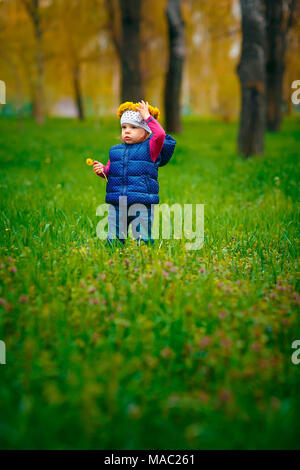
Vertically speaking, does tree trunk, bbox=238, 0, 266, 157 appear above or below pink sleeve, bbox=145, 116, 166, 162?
above

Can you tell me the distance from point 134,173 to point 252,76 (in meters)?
5.52

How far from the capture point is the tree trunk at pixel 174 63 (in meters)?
11.5

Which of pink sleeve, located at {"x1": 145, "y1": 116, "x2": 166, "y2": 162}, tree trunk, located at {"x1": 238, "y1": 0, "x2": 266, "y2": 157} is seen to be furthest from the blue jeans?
tree trunk, located at {"x1": 238, "y1": 0, "x2": 266, "y2": 157}

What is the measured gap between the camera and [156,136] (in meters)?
2.94

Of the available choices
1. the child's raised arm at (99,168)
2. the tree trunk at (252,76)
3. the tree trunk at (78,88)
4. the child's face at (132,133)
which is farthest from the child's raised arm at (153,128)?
the tree trunk at (78,88)

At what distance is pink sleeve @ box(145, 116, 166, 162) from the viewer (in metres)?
2.92

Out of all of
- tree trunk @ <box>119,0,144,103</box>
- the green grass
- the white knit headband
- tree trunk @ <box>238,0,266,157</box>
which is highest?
tree trunk @ <box>119,0,144,103</box>

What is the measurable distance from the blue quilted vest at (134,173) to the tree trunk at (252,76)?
5118mm

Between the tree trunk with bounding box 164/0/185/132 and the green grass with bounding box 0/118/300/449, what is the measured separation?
32.2 ft

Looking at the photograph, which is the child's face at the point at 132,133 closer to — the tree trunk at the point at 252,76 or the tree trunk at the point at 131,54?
the tree trunk at the point at 252,76

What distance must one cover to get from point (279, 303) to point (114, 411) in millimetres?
1350

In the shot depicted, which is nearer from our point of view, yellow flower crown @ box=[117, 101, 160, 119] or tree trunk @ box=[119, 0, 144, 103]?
yellow flower crown @ box=[117, 101, 160, 119]

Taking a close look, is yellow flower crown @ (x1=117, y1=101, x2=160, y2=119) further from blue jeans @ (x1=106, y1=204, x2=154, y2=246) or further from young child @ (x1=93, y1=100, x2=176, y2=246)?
blue jeans @ (x1=106, y1=204, x2=154, y2=246)

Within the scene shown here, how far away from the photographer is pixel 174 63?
12.0 m
